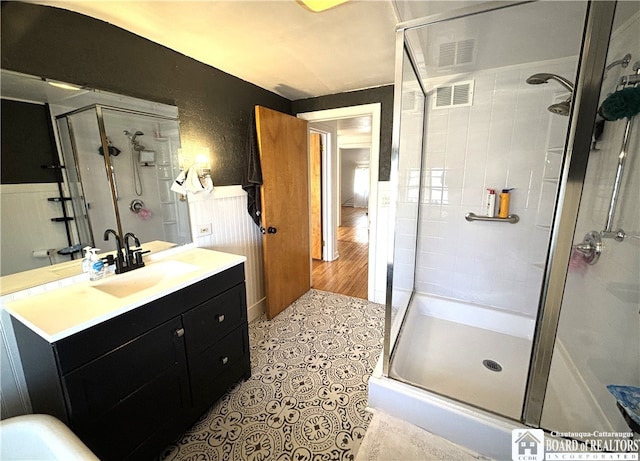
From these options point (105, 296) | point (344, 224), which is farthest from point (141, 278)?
point (344, 224)

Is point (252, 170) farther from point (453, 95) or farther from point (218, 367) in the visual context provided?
point (453, 95)

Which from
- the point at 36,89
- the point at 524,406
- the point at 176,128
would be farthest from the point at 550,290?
the point at 36,89

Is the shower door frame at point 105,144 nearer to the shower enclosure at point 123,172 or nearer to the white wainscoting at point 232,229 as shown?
the shower enclosure at point 123,172

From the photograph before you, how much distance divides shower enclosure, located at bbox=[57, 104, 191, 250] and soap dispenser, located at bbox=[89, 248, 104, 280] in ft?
0.32

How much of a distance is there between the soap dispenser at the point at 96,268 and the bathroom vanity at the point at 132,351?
0.04 meters

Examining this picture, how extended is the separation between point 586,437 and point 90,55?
120 inches

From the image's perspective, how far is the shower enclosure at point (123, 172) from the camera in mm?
1366

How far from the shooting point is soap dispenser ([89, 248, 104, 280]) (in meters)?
1.37

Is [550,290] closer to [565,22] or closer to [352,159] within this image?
[565,22]

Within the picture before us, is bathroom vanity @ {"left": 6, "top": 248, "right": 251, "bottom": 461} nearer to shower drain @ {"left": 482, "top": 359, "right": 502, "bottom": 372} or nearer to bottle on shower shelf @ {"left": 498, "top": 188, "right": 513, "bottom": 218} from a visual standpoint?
shower drain @ {"left": 482, "top": 359, "right": 502, "bottom": 372}

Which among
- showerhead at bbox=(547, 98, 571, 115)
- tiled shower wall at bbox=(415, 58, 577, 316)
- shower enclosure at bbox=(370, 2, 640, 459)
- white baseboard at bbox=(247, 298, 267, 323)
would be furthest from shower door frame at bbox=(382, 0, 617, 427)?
white baseboard at bbox=(247, 298, 267, 323)

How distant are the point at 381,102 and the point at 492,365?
2357 millimetres

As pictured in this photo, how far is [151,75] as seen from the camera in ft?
5.40

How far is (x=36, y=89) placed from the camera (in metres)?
1.21
